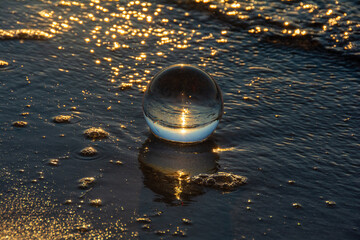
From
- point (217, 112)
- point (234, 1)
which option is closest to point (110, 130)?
point (217, 112)

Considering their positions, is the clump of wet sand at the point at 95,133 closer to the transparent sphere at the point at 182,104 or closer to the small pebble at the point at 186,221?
the transparent sphere at the point at 182,104

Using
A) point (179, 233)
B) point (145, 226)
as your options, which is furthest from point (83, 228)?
point (179, 233)

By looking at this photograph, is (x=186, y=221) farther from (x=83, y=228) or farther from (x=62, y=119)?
(x=62, y=119)

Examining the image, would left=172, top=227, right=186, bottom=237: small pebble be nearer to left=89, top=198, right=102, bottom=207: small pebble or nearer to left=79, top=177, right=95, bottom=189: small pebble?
left=89, top=198, right=102, bottom=207: small pebble

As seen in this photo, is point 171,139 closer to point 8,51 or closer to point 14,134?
point 14,134

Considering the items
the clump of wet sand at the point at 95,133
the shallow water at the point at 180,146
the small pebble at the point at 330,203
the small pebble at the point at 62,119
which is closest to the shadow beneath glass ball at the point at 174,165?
the shallow water at the point at 180,146
